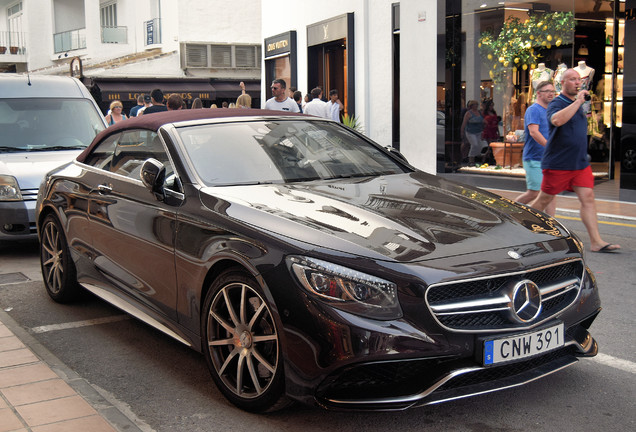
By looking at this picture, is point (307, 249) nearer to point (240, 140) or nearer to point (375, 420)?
point (375, 420)

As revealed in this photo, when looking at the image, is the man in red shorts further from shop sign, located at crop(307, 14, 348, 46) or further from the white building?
the white building

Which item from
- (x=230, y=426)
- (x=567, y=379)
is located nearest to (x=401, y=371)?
(x=230, y=426)

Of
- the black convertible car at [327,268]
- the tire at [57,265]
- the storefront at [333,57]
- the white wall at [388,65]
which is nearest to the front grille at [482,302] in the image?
the black convertible car at [327,268]

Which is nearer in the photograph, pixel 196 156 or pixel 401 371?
pixel 401 371

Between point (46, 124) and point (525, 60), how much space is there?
8.74m

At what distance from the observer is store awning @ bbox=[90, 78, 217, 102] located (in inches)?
1268

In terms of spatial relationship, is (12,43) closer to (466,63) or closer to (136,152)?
(466,63)

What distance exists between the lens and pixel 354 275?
3.39m

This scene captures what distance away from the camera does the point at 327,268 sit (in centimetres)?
343

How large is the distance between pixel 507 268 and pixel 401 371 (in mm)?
682

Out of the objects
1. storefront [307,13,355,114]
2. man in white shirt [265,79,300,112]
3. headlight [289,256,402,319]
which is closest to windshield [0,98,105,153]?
man in white shirt [265,79,300,112]

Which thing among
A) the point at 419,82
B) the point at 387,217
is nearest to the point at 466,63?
the point at 419,82

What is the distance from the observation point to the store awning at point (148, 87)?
32.2m

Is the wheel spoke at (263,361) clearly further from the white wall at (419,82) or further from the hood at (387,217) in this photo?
the white wall at (419,82)
